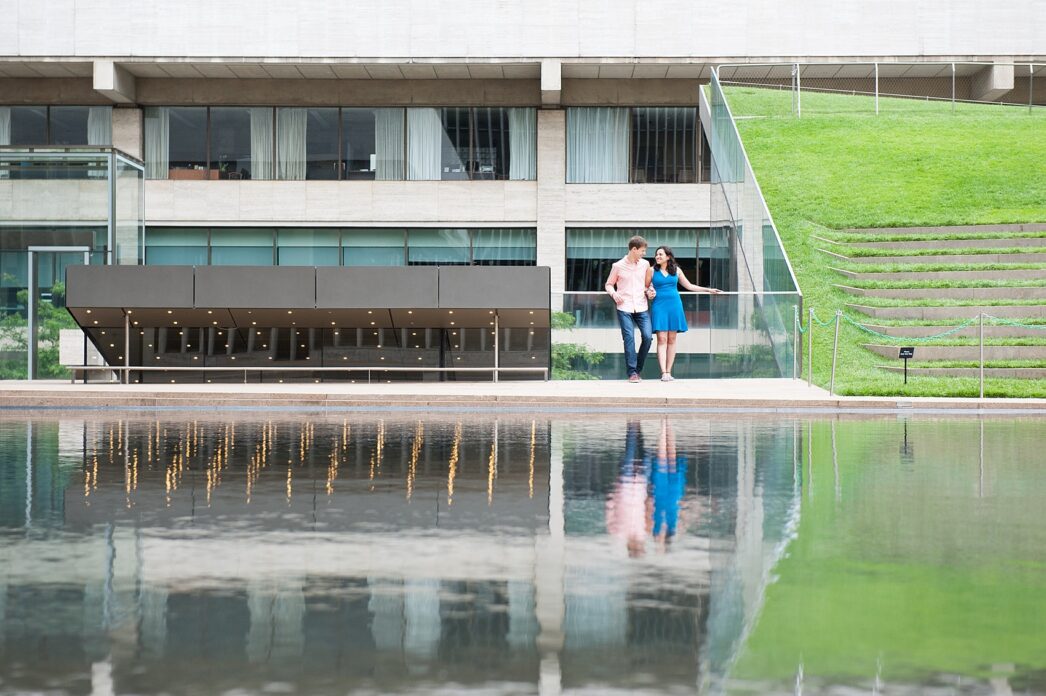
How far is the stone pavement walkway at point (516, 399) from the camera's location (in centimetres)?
1948

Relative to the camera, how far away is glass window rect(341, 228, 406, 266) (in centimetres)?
3938

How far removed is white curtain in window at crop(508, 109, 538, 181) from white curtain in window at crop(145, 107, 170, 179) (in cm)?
990

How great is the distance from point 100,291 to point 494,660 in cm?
2160

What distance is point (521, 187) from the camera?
128ft

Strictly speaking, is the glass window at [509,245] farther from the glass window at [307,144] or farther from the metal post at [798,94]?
the metal post at [798,94]

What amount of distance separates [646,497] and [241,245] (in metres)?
31.5

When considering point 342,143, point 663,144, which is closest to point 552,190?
point 663,144

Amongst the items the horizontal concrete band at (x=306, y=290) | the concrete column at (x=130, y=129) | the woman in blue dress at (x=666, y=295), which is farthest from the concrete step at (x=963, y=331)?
the concrete column at (x=130, y=129)

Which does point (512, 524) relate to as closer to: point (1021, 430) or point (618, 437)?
point (618, 437)

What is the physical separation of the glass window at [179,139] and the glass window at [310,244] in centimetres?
296

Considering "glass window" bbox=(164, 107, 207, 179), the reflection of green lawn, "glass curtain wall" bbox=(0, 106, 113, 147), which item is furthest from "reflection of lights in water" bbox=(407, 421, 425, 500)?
"glass curtain wall" bbox=(0, 106, 113, 147)
